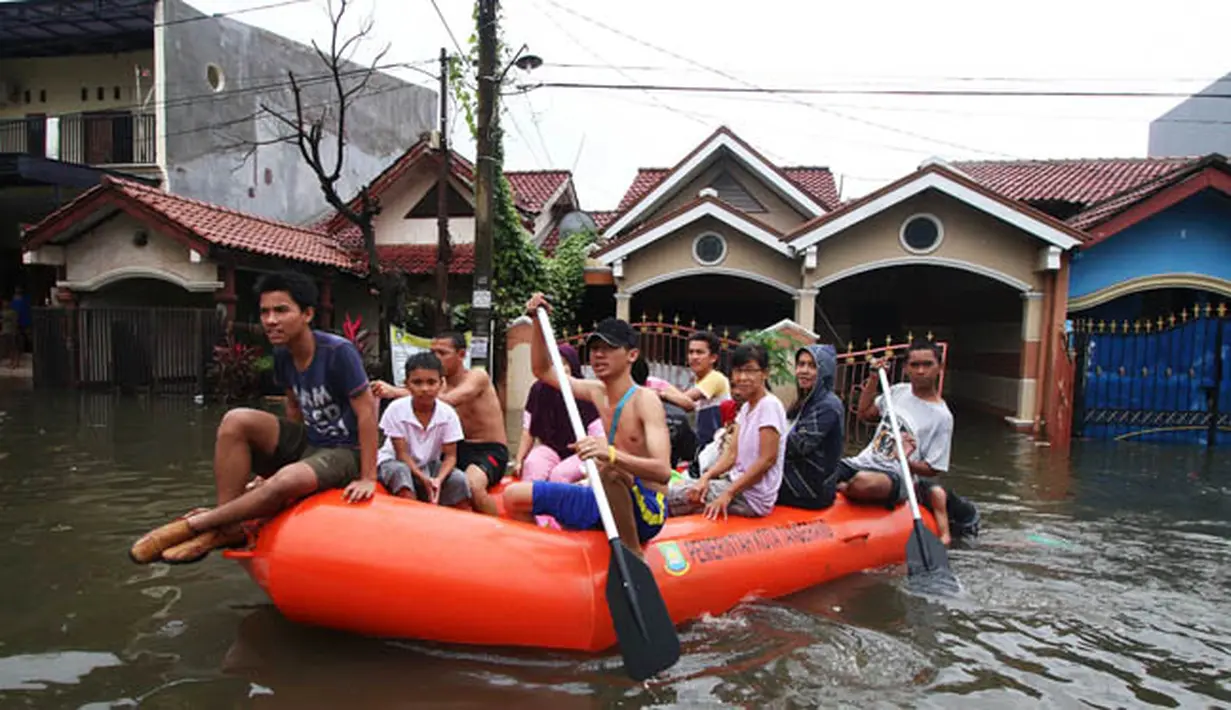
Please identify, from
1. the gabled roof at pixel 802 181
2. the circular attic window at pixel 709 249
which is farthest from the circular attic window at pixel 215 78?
the circular attic window at pixel 709 249

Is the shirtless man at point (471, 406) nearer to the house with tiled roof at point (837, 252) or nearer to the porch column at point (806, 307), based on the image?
the house with tiled roof at point (837, 252)

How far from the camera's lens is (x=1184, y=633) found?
4.18 m

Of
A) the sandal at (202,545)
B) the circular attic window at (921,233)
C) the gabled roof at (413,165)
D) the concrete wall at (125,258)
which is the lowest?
the sandal at (202,545)

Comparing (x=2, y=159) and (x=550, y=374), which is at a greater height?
(x=2, y=159)

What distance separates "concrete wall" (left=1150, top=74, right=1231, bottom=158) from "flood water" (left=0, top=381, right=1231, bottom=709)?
73.6 ft

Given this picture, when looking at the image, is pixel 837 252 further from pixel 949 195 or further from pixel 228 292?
pixel 228 292

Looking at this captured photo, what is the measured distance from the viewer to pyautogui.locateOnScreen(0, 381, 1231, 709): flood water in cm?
333

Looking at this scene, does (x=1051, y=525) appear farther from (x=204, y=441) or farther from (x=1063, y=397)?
(x=204, y=441)

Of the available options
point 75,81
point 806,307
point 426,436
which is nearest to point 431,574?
point 426,436

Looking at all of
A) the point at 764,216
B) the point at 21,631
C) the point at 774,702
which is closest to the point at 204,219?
the point at 764,216

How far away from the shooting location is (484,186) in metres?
8.91

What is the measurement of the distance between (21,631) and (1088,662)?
528 centimetres

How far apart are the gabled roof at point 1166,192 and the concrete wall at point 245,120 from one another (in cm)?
1666

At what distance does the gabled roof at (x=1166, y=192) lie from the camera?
11594 mm
